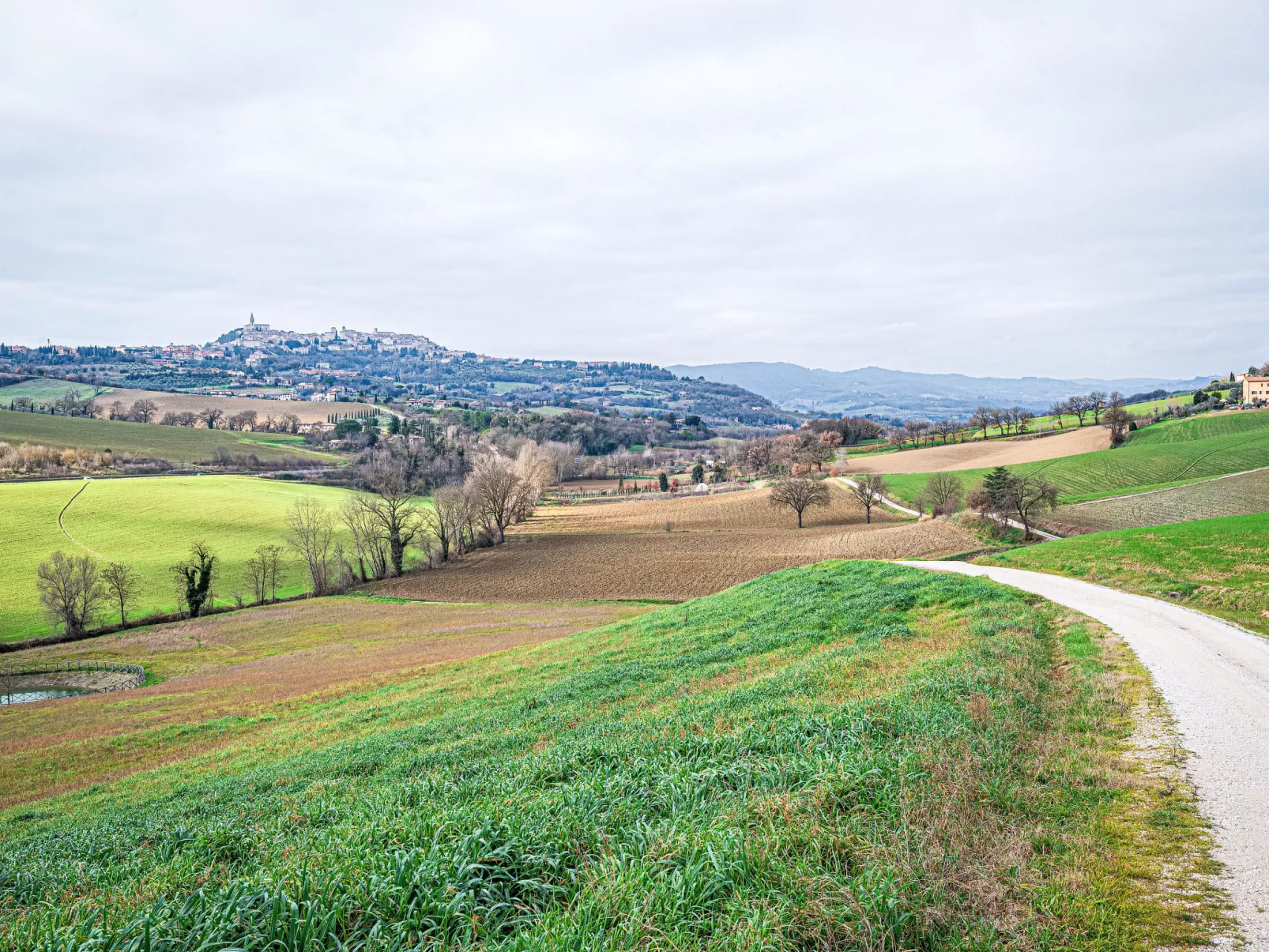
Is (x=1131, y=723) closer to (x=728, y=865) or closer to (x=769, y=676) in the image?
(x=769, y=676)

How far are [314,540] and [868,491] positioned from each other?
64930mm

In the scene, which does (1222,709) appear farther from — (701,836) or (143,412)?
(143,412)

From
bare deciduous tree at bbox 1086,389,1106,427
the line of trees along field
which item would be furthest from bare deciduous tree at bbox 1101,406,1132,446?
the line of trees along field

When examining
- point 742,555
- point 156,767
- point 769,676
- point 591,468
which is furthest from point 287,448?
point 769,676

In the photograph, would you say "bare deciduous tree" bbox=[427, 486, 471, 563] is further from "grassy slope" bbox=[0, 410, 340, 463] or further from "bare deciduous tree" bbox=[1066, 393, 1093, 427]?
"bare deciduous tree" bbox=[1066, 393, 1093, 427]

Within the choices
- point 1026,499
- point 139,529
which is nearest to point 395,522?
point 139,529

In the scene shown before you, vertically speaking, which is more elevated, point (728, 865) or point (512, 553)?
point (728, 865)

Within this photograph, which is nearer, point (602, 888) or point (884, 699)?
point (602, 888)

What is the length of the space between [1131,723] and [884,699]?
11.8 ft

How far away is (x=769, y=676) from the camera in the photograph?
1398cm

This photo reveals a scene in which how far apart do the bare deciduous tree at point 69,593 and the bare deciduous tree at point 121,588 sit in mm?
938

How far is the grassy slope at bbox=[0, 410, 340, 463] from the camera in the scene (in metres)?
113

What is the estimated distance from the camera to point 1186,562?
23.3 metres

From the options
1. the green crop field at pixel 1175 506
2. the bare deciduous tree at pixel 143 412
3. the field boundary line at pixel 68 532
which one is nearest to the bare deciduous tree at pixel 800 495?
the green crop field at pixel 1175 506
